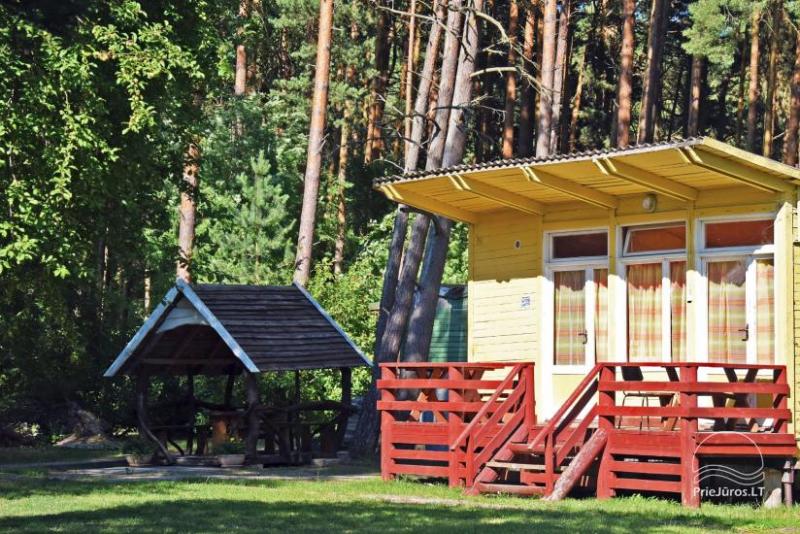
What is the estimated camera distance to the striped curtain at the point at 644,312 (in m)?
16.7

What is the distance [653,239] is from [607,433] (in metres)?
3.12

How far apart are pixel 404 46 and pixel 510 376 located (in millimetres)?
30480

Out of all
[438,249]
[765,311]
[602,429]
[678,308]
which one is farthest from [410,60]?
[602,429]

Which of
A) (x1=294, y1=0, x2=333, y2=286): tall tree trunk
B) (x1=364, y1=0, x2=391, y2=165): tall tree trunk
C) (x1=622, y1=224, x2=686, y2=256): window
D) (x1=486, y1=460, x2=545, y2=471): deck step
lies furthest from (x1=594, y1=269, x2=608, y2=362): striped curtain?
(x1=364, y1=0, x2=391, y2=165): tall tree trunk

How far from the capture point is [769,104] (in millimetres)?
37281

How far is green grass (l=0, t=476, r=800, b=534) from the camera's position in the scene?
38.4 ft

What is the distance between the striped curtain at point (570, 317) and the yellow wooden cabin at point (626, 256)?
2cm

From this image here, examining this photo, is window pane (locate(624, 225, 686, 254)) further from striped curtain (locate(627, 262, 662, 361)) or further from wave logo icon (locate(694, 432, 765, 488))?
wave logo icon (locate(694, 432, 765, 488))

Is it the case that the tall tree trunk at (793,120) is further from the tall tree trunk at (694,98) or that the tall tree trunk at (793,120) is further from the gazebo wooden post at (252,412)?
the gazebo wooden post at (252,412)

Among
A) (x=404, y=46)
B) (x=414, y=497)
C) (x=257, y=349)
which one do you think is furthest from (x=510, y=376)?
(x=404, y=46)

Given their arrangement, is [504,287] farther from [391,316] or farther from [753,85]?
[753,85]

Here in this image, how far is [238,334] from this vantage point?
1923 cm

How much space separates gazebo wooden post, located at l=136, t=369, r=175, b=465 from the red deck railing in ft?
13.2

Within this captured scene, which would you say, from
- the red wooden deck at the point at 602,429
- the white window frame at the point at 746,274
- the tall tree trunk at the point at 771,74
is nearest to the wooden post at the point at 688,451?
the red wooden deck at the point at 602,429
